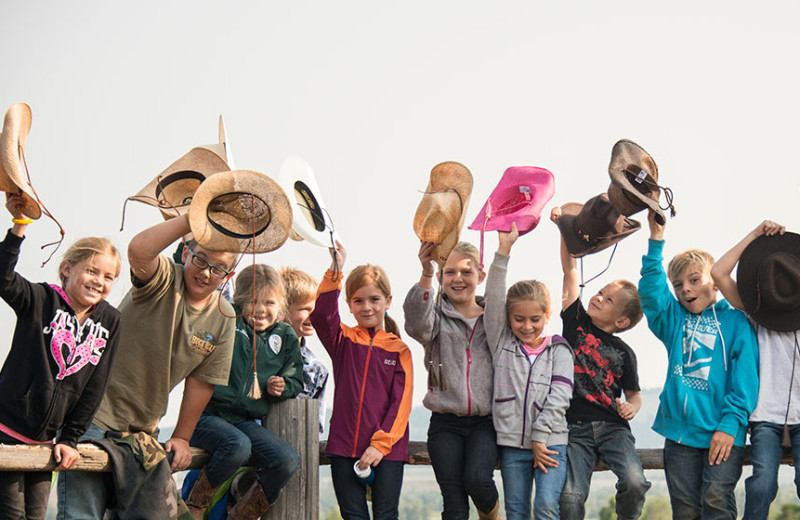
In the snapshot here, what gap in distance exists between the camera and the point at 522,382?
5812mm

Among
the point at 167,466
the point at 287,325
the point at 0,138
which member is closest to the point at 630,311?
the point at 287,325

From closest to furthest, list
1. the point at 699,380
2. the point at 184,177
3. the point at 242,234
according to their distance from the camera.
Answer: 1. the point at 242,234
2. the point at 184,177
3. the point at 699,380

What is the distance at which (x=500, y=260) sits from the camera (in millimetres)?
5891

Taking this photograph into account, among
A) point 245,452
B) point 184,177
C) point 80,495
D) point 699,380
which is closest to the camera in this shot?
point 80,495

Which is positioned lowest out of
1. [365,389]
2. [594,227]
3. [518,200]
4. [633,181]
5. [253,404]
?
[253,404]

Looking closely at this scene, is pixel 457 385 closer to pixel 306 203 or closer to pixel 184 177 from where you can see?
pixel 306 203

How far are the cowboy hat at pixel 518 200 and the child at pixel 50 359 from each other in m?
2.42

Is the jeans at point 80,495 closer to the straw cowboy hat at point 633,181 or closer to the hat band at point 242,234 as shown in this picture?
the hat band at point 242,234

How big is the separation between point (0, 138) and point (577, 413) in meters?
3.74

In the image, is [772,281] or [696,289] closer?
[772,281]

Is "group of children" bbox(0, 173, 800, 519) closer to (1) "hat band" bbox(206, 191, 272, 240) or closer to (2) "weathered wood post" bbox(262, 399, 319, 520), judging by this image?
(2) "weathered wood post" bbox(262, 399, 319, 520)

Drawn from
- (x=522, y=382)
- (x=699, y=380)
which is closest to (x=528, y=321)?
(x=522, y=382)

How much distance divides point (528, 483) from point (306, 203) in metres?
2.17

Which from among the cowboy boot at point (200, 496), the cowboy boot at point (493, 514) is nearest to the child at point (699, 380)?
the cowboy boot at point (493, 514)
